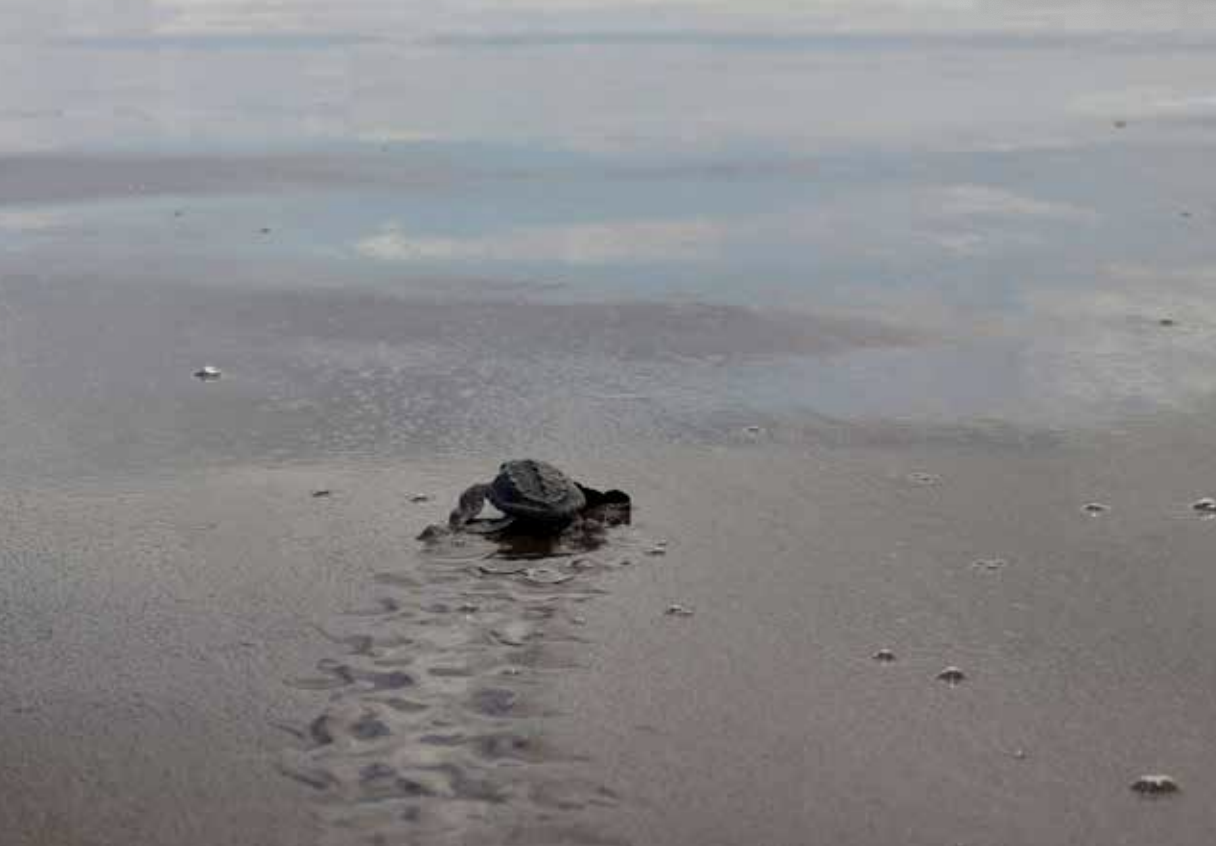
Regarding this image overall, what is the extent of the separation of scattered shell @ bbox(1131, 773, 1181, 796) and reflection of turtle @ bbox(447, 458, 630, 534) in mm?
2315

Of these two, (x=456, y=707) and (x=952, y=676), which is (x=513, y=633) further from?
(x=952, y=676)

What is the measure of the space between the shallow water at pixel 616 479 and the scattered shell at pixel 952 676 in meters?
0.04

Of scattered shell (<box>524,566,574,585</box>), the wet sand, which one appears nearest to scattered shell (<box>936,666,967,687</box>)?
the wet sand

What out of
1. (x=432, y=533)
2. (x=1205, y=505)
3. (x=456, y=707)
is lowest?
(x=456, y=707)

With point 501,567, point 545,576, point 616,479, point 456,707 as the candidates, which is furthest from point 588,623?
point 616,479

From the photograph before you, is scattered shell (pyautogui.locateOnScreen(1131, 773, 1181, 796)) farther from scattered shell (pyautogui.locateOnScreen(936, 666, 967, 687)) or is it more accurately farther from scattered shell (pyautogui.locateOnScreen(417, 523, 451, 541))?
scattered shell (pyautogui.locateOnScreen(417, 523, 451, 541))

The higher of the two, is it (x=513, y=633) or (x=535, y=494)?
(x=535, y=494)

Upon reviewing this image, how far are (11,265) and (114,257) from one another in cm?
60

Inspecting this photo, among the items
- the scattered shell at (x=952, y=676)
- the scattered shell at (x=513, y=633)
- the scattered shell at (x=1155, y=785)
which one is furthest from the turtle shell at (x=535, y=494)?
the scattered shell at (x=1155, y=785)

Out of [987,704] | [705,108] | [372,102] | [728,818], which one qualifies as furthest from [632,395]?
[372,102]

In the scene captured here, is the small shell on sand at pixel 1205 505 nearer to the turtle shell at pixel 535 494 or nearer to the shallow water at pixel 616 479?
the shallow water at pixel 616 479

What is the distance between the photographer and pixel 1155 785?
4355 mm

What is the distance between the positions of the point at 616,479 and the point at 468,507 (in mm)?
751

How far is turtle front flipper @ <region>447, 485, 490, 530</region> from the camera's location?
20.2 feet
